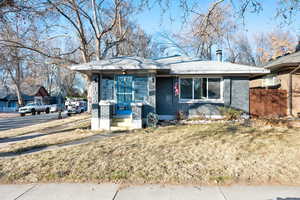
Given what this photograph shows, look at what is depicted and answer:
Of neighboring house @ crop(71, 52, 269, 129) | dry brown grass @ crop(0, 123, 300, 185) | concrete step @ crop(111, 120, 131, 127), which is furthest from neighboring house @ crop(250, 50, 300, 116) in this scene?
concrete step @ crop(111, 120, 131, 127)

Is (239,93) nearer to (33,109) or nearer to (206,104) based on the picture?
(206,104)

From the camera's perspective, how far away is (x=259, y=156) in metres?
5.13

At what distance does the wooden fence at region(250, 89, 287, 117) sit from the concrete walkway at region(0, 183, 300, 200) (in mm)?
9009

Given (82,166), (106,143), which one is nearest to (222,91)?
(106,143)

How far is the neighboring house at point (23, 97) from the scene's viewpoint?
35.8 metres

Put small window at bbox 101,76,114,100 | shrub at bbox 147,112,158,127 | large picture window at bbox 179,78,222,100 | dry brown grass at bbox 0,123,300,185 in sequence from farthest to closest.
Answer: large picture window at bbox 179,78,222,100 → small window at bbox 101,76,114,100 → shrub at bbox 147,112,158,127 → dry brown grass at bbox 0,123,300,185

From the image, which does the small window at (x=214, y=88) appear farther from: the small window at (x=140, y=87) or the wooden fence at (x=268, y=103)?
the small window at (x=140, y=87)

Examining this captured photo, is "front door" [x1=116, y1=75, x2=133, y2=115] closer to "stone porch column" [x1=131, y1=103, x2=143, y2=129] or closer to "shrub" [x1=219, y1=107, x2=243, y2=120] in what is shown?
"stone porch column" [x1=131, y1=103, x2=143, y2=129]

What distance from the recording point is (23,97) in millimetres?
38500

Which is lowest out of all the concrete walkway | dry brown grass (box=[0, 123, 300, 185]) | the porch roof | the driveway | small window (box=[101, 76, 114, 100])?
the driveway

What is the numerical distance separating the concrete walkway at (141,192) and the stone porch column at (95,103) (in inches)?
225

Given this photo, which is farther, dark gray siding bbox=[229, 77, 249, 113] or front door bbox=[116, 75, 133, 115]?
dark gray siding bbox=[229, 77, 249, 113]

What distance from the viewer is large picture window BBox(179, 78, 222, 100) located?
1105cm

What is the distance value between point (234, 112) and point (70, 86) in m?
51.5
